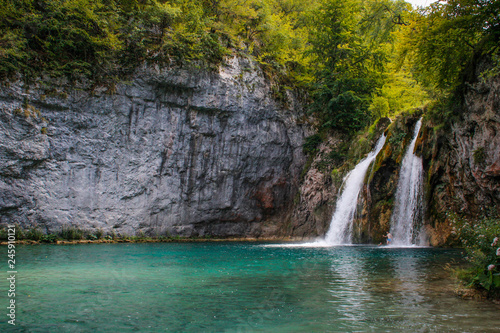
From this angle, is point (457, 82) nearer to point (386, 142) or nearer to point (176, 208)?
point (386, 142)

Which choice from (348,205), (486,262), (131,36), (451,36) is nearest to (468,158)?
(451,36)

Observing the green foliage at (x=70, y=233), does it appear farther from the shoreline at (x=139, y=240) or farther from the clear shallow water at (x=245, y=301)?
the clear shallow water at (x=245, y=301)

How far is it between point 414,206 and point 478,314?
13.5 m

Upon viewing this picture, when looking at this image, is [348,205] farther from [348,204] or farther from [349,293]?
[349,293]

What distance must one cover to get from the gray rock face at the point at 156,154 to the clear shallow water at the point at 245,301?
1319 cm

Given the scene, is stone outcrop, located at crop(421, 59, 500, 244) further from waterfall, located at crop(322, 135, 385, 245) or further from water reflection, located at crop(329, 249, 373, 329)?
water reflection, located at crop(329, 249, 373, 329)

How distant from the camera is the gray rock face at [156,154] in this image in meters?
21.8

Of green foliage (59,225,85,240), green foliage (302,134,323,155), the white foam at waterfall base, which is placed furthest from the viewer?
green foliage (302,134,323,155)

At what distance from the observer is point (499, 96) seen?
40.2 feet

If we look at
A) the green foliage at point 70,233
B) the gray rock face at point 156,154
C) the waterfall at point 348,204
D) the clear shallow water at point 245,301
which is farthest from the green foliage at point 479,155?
the green foliage at point 70,233

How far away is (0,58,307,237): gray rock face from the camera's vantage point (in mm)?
21766

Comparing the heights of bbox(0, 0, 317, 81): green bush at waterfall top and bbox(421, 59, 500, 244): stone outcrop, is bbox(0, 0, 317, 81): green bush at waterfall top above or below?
above

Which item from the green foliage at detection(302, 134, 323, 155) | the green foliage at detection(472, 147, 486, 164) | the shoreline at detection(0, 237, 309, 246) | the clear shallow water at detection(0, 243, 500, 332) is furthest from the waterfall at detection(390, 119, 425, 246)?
the green foliage at detection(302, 134, 323, 155)

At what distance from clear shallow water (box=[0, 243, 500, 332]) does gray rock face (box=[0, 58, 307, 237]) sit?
13.2m
